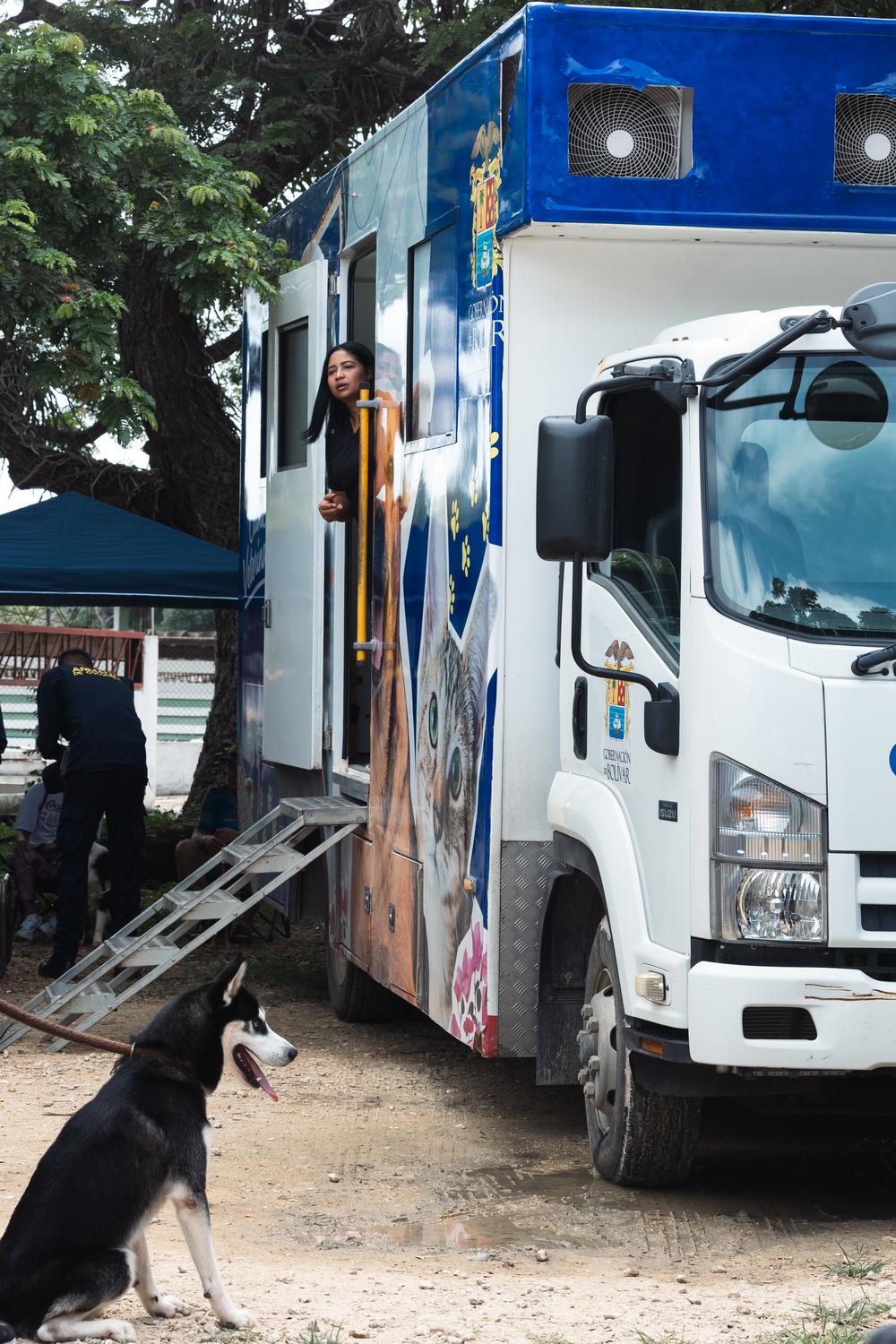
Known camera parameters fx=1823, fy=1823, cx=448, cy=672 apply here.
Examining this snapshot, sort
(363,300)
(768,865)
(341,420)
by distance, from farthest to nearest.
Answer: (363,300)
(341,420)
(768,865)

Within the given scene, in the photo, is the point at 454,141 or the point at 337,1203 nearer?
the point at 337,1203

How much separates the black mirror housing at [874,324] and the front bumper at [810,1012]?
1729 mm

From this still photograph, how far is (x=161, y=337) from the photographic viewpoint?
47.3 feet

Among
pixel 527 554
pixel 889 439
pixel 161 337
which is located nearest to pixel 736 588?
pixel 889 439

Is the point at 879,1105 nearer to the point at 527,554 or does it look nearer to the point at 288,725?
the point at 527,554

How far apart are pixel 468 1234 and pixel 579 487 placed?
7.56 ft

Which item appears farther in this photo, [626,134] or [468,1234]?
[626,134]

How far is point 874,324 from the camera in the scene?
505cm

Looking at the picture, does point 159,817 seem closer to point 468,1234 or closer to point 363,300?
point 363,300

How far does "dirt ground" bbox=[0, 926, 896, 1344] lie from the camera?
474cm

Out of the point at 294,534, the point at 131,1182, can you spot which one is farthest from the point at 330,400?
the point at 131,1182

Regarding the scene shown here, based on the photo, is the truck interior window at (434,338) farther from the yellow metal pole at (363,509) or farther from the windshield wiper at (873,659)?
the windshield wiper at (873,659)

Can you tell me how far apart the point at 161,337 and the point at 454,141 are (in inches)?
313

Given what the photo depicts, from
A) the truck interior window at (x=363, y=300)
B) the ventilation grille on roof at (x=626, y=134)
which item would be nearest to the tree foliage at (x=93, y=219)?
the truck interior window at (x=363, y=300)
